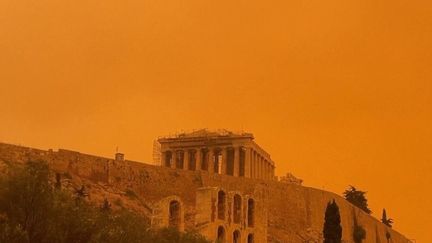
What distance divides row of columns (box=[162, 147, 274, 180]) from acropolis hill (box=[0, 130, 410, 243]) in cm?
7

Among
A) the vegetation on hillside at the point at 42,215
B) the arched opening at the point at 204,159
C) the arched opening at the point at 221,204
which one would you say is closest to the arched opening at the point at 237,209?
the arched opening at the point at 221,204

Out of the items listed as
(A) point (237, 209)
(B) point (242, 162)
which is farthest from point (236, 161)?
→ (A) point (237, 209)

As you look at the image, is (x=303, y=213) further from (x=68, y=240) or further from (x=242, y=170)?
(x=68, y=240)

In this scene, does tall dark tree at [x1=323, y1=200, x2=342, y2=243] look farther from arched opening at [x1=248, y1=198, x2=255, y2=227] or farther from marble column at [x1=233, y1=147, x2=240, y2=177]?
marble column at [x1=233, y1=147, x2=240, y2=177]

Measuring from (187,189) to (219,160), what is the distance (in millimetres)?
16205

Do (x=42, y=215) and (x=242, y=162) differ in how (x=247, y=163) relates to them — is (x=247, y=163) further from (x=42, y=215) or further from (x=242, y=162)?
(x=42, y=215)

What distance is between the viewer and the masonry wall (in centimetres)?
5534

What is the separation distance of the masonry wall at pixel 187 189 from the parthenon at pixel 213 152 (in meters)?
6.94

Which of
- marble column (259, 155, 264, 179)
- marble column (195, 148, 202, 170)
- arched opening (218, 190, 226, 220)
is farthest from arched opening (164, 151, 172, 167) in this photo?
arched opening (218, 190, 226, 220)

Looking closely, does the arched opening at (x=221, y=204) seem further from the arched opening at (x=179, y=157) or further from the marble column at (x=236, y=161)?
the arched opening at (x=179, y=157)

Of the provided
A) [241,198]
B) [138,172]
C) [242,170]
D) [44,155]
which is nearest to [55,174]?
[44,155]

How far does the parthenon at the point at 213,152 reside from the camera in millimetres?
76688

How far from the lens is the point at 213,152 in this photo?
3051 inches

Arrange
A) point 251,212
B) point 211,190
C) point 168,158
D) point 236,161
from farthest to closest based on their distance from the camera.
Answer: point 168,158 < point 236,161 < point 251,212 < point 211,190
